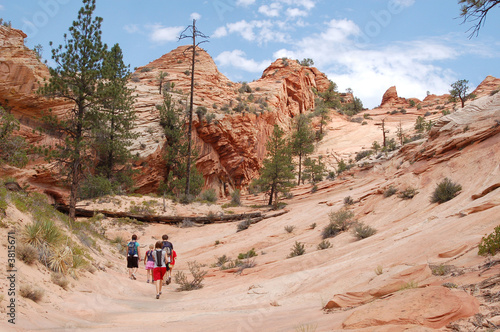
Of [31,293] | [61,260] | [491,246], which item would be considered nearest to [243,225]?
[61,260]

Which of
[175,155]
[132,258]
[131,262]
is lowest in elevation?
[131,262]

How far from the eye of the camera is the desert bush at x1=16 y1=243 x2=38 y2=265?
661 centimetres

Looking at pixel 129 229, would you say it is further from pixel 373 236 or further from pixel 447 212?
pixel 447 212

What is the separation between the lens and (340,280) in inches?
296

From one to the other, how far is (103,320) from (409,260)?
239 inches

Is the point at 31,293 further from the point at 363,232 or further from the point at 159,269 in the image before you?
the point at 363,232

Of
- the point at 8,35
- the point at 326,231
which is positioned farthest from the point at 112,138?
the point at 326,231

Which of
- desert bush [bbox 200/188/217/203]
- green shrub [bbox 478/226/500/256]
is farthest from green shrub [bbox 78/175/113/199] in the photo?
green shrub [bbox 478/226/500/256]

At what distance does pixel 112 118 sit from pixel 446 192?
18.6 meters

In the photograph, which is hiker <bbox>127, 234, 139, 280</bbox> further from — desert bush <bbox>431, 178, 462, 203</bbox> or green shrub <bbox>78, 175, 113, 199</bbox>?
green shrub <bbox>78, 175, 113, 199</bbox>

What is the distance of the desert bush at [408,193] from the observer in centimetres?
1478

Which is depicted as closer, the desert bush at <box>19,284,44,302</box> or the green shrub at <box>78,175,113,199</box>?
the desert bush at <box>19,284,44,302</box>

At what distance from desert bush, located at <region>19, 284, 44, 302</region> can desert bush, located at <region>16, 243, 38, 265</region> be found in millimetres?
1202

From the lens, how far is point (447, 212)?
35.8ft
